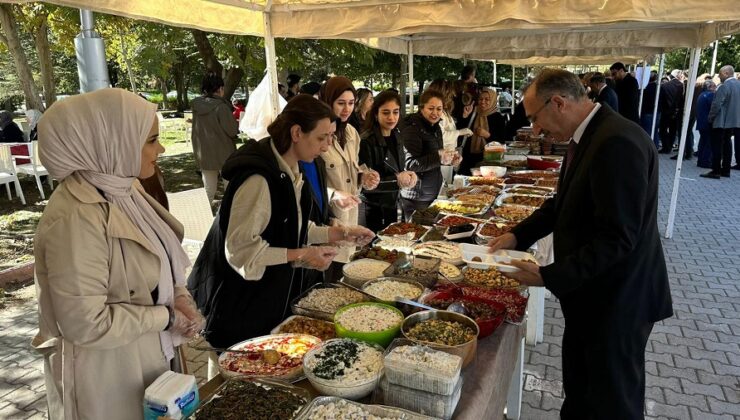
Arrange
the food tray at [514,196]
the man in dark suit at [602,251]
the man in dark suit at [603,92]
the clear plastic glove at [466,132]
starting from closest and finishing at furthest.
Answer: the man in dark suit at [602,251] → the food tray at [514,196] → the clear plastic glove at [466,132] → the man in dark suit at [603,92]

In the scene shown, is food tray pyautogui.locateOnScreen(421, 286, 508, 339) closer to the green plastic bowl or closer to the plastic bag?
the green plastic bowl

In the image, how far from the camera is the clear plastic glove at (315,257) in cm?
204

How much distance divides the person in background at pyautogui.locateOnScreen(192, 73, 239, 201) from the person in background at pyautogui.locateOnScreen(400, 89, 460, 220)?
326cm

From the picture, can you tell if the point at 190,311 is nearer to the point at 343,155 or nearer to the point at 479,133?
the point at 343,155

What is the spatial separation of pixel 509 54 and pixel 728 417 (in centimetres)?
792

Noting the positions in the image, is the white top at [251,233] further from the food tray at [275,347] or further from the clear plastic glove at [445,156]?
the clear plastic glove at [445,156]

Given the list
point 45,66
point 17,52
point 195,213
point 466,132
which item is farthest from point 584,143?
point 17,52

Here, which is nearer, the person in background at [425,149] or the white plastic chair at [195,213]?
the person in background at [425,149]

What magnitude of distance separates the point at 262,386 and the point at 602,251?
1.30m

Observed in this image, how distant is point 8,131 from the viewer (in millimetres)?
8773

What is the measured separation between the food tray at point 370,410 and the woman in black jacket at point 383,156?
2492mm

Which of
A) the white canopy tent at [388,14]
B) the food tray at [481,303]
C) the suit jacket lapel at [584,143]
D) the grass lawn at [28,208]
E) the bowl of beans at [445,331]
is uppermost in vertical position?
the white canopy tent at [388,14]

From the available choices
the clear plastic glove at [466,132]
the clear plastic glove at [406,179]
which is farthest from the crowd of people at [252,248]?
the clear plastic glove at [466,132]

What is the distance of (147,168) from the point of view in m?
1.50
